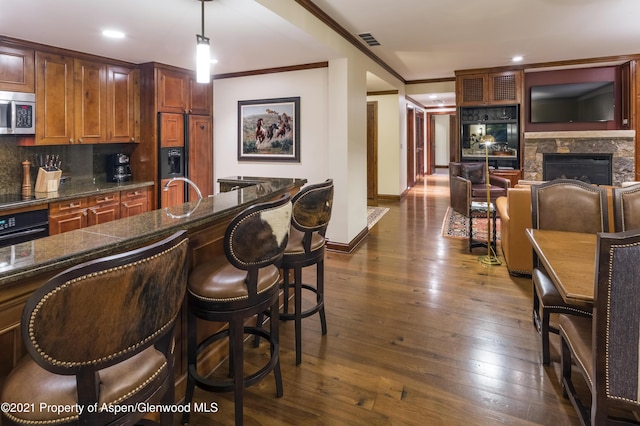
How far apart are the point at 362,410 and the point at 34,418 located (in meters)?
1.47

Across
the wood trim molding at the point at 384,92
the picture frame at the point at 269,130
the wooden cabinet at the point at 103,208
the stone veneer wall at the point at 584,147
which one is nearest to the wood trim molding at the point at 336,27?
the picture frame at the point at 269,130

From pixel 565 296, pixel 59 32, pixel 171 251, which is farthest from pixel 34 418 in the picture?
pixel 59 32

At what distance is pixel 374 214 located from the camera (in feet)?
23.3

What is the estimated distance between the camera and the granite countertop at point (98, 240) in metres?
1.13

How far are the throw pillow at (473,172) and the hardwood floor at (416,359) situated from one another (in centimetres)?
260

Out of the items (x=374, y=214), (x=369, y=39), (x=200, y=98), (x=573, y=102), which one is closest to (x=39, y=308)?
(x=369, y=39)

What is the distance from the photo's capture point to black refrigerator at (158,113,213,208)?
15.9 feet

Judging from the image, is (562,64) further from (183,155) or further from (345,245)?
(183,155)

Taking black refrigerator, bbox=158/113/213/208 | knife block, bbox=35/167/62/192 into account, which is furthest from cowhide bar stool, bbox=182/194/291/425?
black refrigerator, bbox=158/113/213/208

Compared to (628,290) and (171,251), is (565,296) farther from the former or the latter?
(171,251)

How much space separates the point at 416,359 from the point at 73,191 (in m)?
3.62

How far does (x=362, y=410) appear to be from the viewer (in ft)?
Result: 6.46

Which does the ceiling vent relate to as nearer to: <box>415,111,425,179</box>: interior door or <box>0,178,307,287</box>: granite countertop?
<box>0,178,307,287</box>: granite countertop

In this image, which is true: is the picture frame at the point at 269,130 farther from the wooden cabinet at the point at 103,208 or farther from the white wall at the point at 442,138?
the white wall at the point at 442,138
